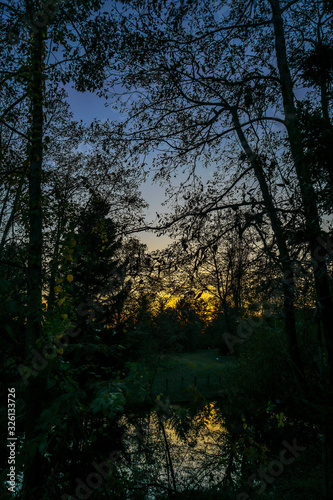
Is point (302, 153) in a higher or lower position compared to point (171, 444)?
higher

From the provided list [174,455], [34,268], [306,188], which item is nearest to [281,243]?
[306,188]

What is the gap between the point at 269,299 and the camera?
19.0 feet

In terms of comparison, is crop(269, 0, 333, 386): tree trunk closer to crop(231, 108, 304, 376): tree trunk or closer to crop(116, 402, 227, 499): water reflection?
crop(231, 108, 304, 376): tree trunk

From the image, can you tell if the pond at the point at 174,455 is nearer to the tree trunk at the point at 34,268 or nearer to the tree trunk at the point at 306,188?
the tree trunk at the point at 34,268

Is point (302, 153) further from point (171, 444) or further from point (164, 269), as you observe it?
point (171, 444)

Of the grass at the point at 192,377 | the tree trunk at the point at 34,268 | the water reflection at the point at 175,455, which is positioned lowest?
the grass at the point at 192,377

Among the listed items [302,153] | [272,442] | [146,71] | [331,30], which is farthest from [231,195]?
[272,442]

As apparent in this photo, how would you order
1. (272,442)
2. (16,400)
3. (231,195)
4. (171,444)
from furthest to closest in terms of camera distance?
(272,442)
(171,444)
(231,195)
(16,400)

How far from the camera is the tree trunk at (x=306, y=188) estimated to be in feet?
15.3

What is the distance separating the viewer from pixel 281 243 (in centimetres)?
596

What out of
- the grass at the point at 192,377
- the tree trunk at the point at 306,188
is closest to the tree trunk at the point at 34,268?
the tree trunk at the point at 306,188

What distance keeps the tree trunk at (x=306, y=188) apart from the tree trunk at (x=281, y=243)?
0.51 metres

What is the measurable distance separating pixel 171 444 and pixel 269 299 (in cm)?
777

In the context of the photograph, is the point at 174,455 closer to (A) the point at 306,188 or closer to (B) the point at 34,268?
(B) the point at 34,268
